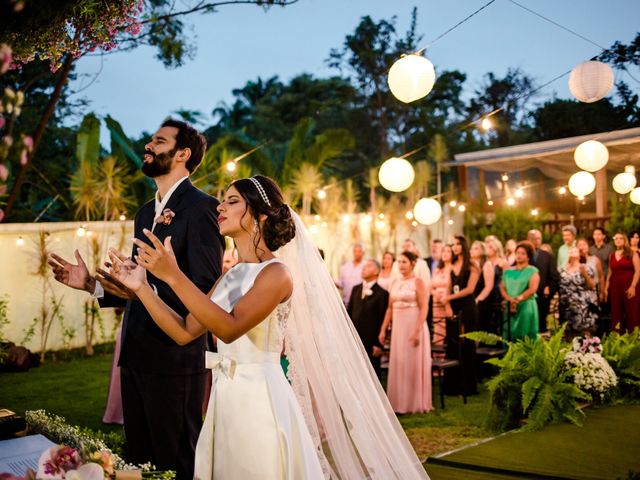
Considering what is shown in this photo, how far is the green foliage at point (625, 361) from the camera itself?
7.39 metres

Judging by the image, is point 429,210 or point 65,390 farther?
point 429,210

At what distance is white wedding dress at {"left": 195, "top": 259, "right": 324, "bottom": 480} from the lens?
275 centimetres

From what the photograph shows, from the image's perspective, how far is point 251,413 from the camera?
9.09ft

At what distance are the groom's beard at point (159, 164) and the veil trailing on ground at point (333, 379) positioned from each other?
0.68 meters

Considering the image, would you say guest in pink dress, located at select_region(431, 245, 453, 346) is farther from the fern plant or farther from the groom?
the groom

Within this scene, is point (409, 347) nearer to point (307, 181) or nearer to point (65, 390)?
point (65, 390)

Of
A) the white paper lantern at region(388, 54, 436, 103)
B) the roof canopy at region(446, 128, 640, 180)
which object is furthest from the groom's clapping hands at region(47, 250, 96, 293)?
the roof canopy at region(446, 128, 640, 180)

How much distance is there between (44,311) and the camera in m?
11.8

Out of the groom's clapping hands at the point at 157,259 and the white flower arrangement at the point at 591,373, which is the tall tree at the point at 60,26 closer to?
the groom's clapping hands at the point at 157,259

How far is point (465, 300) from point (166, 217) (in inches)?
270

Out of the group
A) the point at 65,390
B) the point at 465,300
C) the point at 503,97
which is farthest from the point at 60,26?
the point at 503,97

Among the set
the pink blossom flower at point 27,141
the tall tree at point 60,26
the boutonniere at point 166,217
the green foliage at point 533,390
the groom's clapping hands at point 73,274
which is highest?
the tall tree at point 60,26

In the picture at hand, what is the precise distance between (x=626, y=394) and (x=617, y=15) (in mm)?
9079

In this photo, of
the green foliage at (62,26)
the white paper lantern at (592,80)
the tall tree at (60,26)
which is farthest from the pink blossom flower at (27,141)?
the white paper lantern at (592,80)
